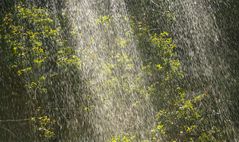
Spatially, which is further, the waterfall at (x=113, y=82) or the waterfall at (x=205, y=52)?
the waterfall at (x=205, y=52)

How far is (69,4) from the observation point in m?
9.37

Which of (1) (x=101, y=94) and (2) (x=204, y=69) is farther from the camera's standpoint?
(2) (x=204, y=69)

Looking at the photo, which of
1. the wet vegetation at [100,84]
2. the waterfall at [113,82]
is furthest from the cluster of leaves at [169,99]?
the waterfall at [113,82]

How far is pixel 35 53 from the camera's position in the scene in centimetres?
761

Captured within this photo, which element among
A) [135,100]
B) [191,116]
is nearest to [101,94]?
[135,100]

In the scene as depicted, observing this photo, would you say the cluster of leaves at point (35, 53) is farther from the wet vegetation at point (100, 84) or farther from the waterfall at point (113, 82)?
the waterfall at point (113, 82)

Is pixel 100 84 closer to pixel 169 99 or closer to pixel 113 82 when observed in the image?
pixel 113 82

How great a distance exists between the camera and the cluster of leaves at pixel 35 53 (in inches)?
297

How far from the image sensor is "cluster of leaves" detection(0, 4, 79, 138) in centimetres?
754

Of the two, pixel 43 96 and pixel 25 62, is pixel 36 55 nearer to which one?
pixel 25 62

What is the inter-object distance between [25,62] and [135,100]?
2.50 metres

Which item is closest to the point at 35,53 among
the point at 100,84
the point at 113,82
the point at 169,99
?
the point at 100,84

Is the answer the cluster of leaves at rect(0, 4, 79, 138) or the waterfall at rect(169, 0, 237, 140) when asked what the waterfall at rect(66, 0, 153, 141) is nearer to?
the cluster of leaves at rect(0, 4, 79, 138)

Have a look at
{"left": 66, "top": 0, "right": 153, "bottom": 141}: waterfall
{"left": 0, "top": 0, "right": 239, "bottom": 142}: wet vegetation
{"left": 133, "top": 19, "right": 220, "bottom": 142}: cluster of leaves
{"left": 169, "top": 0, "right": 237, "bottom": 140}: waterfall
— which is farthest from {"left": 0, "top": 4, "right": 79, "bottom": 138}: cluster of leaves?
{"left": 169, "top": 0, "right": 237, "bottom": 140}: waterfall
